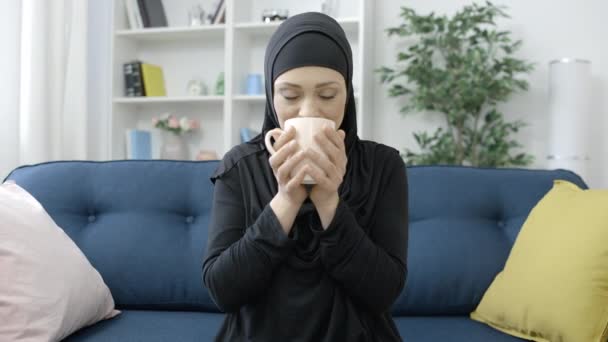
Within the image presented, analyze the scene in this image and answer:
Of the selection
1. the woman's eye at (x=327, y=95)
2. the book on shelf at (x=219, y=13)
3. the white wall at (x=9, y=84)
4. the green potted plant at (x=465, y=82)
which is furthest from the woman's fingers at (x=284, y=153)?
the book on shelf at (x=219, y=13)

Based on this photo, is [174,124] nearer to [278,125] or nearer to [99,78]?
[99,78]

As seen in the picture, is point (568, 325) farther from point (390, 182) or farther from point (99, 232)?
point (99, 232)

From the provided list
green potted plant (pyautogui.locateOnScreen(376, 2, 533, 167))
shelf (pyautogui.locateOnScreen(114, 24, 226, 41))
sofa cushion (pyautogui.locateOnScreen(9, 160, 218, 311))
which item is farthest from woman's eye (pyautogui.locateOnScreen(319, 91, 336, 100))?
shelf (pyautogui.locateOnScreen(114, 24, 226, 41))

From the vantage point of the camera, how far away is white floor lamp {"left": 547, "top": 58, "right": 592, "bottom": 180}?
3043mm

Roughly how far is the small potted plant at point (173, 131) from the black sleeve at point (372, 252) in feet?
9.14

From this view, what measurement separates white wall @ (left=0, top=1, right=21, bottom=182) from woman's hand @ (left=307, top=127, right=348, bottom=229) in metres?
2.17

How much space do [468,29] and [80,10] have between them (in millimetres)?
2127

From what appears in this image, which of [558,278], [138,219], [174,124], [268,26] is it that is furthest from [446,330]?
[174,124]

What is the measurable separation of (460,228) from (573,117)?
1668 mm

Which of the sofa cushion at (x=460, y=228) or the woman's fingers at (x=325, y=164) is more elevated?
the woman's fingers at (x=325, y=164)

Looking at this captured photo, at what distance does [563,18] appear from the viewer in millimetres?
3357

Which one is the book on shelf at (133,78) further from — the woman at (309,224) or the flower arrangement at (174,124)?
the woman at (309,224)

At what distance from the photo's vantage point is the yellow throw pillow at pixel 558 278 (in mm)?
1378

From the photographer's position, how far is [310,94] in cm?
97
